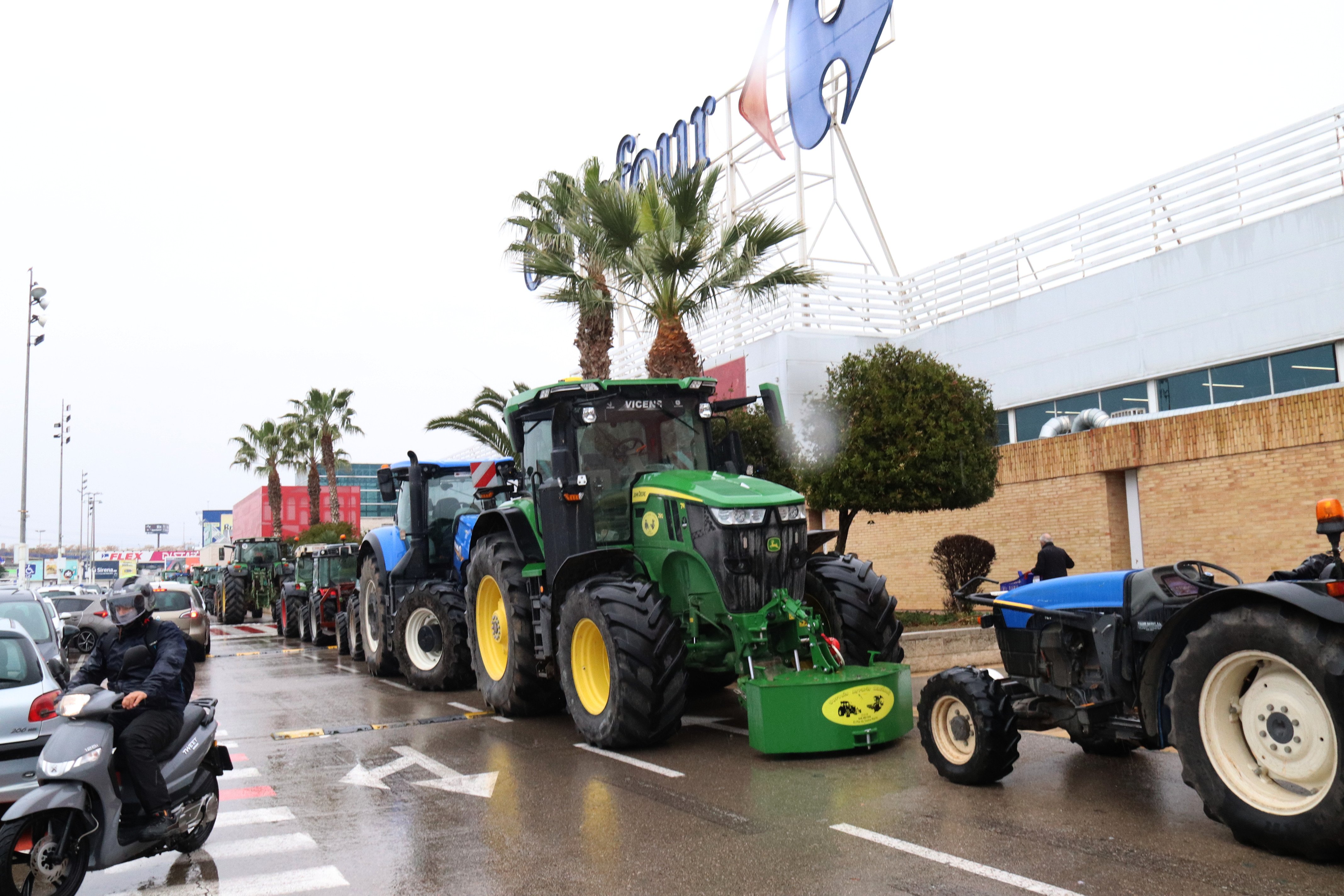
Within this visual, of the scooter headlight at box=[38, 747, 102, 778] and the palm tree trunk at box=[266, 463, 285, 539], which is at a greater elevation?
the palm tree trunk at box=[266, 463, 285, 539]

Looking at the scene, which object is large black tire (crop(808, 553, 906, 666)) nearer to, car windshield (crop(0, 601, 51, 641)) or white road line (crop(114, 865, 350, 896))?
white road line (crop(114, 865, 350, 896))

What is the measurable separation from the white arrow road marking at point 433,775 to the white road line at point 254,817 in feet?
2.36

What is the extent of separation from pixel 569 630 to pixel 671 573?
947 millimetres

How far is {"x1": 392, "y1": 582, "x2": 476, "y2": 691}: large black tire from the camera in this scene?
1238 centimetres

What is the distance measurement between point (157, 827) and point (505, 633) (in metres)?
4.95

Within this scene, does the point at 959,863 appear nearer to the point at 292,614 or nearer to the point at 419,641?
the point at 419,641

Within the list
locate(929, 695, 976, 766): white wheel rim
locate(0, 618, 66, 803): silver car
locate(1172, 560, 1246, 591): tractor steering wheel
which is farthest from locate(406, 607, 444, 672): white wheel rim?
locate(1172, 560, 1246, 591): tractor steering wheel

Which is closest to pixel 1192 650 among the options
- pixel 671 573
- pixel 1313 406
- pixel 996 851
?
pixel 996 851

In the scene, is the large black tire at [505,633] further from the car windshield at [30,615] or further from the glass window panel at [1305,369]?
the glass window panel at [1305,369]

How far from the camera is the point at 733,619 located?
773cm

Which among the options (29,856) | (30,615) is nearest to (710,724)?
(29,856)

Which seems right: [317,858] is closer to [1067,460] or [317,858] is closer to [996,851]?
[996,851]

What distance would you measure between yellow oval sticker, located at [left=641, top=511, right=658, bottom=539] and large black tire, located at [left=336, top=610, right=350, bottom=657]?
10.9m

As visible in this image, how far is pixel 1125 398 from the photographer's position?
17.9 m
